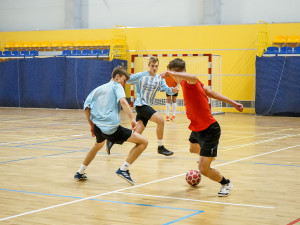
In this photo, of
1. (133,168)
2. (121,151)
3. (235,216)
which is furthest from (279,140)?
(235,216)

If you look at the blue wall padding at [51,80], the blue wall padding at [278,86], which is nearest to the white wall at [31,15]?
the blue wall padding at [51,80]

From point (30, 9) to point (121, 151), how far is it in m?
19.1

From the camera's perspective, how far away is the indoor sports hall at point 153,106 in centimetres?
546

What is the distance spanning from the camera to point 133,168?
25.7 ft

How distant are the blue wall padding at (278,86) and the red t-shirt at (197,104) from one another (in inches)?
587

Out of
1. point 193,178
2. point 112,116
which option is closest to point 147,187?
point 193,178

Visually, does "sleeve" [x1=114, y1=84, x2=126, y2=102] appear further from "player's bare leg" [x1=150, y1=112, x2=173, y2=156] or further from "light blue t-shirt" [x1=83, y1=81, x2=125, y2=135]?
"player's bare leg" [x1=150, y1=112, x2=173, y2=156]

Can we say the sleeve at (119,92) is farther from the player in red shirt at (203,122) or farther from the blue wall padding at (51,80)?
the blue wall padding at (51,80)

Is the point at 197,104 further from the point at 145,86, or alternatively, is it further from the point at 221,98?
the point at 145,86

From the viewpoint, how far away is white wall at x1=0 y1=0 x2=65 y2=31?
2639 centimetres

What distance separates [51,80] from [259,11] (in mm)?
9767

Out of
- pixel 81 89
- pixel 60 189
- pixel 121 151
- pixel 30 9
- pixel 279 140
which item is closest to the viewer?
pixel 60 189

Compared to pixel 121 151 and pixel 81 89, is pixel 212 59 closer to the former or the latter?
pixel 81 89

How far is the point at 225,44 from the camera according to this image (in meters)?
22.5
